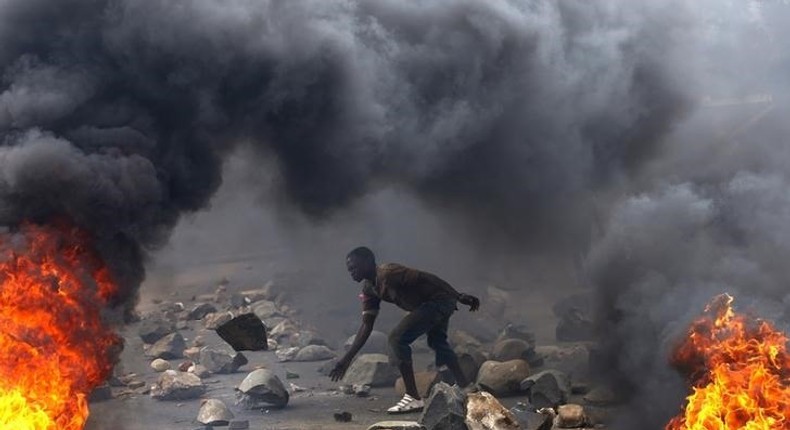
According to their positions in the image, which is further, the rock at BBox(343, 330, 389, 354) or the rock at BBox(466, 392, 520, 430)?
the rock at BBox(343, 330, 389, 354)

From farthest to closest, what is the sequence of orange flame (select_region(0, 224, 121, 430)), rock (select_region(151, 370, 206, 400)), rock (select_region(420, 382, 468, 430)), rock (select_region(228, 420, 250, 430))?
rock (select_region(151, 370, 206, 400)) → rock (select_region(228, 420, 250, 430)) → rock (select_region(420, 382, 468, 430)) → orange flame (select_region(0, 224, 121, 430))

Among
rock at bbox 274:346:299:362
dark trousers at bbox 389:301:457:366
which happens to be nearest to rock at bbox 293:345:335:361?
rock at bbox 274:346:299:362

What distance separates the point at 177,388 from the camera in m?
9.92

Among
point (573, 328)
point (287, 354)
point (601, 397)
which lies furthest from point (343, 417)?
point (573, 328)

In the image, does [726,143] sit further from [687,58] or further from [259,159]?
[259,159]

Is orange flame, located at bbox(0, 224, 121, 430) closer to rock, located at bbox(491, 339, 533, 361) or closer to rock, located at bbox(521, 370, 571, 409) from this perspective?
rock, located at bbox(521, 370, 571, 409)

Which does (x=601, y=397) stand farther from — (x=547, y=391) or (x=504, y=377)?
(x=504, y=377)

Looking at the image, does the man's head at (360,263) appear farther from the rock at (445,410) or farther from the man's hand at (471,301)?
the rock at (445,410)

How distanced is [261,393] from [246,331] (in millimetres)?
1530

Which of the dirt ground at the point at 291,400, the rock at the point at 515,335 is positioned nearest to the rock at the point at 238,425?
the dirt ground at the point at 291,400

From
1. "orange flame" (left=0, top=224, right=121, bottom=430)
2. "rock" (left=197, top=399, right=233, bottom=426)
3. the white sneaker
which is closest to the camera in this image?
"orange flame" (left=0, top=224, right=121, bottom=430)

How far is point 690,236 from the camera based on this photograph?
8.54m

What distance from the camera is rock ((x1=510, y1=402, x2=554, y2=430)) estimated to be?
308 inches

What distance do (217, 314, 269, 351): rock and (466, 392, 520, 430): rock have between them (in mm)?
3673
